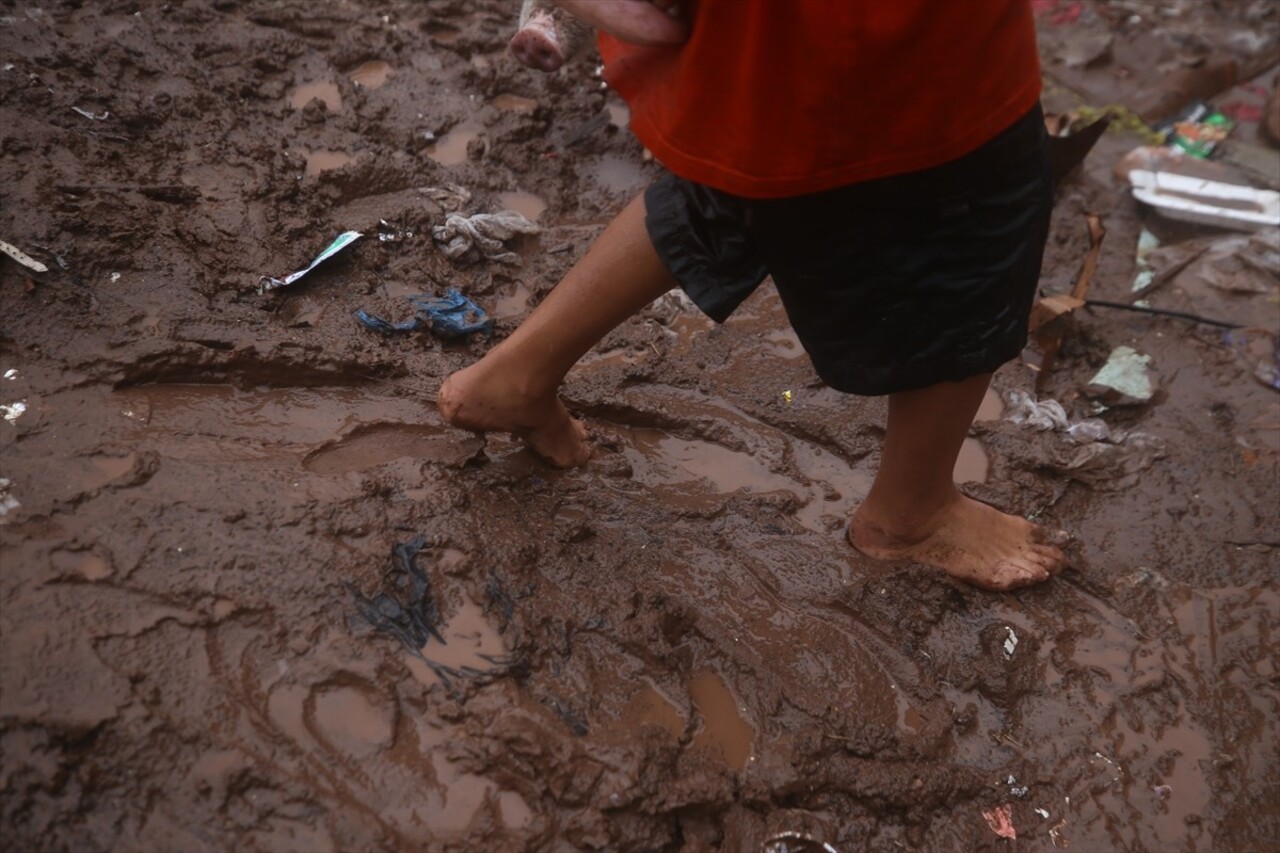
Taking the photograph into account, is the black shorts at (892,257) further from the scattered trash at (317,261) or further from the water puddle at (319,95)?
the water puddle at (319,95)

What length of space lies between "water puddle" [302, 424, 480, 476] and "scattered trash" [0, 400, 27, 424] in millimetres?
529

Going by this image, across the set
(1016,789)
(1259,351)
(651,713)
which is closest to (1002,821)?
(1016,789)

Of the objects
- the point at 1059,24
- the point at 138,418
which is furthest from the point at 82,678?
the point at 1059,24

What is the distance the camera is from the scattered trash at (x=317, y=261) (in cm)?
231

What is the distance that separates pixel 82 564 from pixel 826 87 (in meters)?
1.42

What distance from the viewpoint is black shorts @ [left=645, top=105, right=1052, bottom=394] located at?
143 centimetres

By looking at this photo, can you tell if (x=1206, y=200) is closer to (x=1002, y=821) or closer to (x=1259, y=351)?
(x=1259, y=351)

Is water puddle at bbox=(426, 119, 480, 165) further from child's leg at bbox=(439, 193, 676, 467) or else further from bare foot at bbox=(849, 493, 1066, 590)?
bare foot at bbox=(849, 493, 1066, 590)

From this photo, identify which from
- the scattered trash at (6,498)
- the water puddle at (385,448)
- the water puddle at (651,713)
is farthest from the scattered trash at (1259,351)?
the scattered trash at (6,498)

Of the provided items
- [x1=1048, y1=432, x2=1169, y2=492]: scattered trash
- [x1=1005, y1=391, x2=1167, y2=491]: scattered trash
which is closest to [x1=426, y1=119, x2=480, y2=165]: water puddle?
[x1=1005, y1=391, x2=1167, y2=491]: scattered trash

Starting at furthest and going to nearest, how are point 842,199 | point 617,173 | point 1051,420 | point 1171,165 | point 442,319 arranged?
point 1171,165, point 617,173, point 1051,420, point 442,319, point 842,199

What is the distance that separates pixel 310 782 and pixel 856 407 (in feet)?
5.06

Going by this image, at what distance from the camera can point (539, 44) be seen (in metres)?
1.65

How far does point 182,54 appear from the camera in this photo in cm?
288
